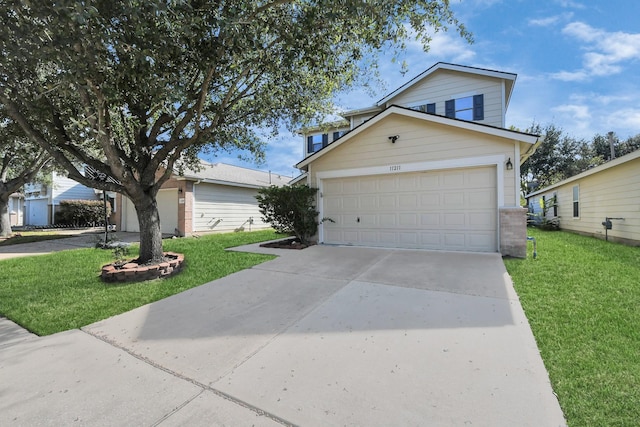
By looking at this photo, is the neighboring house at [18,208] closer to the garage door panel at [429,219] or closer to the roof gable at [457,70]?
the roof gable at [457,70]

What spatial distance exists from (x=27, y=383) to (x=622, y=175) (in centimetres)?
1465

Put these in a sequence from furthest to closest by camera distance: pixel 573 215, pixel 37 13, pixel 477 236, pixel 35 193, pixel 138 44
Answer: pixel 35 193, pixel 573 215, pixel 477 236, pixel 138 44, pixel 37 13

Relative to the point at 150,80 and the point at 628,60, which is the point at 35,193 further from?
the point at 628,60

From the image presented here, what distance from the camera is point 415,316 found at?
361 cm

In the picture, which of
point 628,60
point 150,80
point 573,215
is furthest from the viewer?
point 573,215

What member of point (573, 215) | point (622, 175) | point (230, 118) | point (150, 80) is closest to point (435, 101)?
point (622, 175)

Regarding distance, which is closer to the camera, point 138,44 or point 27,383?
point 27,383

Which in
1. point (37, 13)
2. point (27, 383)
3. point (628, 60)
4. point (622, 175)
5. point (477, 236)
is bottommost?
point (27, 383)

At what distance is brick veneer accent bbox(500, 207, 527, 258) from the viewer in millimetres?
6977

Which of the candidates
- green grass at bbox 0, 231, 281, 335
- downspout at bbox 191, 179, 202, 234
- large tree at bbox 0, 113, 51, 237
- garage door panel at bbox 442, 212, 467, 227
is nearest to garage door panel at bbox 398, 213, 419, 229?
garage door panel at bbox 442, 212, 467, 227

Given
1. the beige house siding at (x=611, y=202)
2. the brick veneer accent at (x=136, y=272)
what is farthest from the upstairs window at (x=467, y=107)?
the brick veneer accent at (x=136, y=272)

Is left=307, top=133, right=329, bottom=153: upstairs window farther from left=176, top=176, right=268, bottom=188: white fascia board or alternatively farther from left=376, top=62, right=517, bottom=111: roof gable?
left=176, top=176, right=268, bottom=188: white fascia board

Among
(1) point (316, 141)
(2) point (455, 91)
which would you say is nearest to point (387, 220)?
(2) point (455, 91)

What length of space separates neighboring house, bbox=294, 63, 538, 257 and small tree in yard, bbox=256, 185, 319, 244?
461 millimetres
